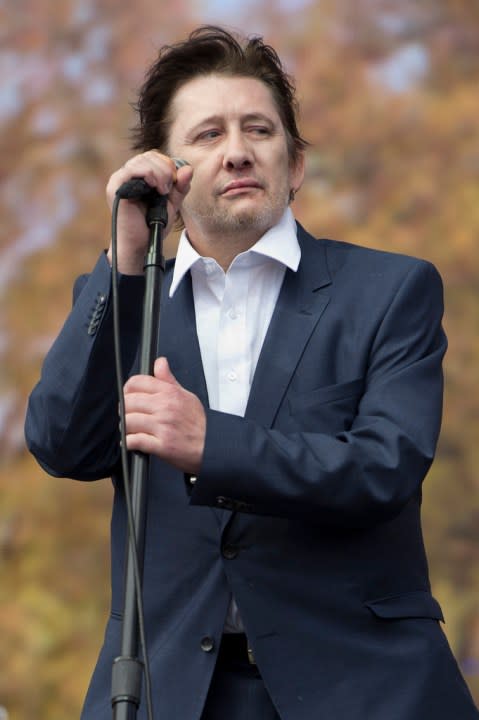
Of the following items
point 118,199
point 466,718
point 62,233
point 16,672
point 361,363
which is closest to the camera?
point 118,199

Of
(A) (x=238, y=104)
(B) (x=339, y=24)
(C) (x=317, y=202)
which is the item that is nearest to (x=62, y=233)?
(C) (x=317, y=202)

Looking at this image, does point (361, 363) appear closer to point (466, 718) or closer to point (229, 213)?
point (229, 213)

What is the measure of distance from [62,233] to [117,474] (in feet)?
7.66

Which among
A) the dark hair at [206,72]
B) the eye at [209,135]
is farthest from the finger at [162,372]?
the dark hair at [206,72]

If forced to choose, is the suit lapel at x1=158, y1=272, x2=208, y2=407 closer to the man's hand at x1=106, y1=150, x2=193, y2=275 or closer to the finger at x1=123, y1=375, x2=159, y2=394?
the man's hand at x1=106, y1=150, x2=193, y2=275

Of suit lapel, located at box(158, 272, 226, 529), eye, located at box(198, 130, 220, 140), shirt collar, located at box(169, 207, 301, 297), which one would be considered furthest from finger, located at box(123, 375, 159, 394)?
eye, located at box(198, 130, 220, 140)

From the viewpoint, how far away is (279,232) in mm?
2385

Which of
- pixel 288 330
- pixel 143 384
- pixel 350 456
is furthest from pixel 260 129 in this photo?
pixel 143 384

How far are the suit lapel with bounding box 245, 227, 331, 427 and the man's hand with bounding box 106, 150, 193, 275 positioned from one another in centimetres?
30

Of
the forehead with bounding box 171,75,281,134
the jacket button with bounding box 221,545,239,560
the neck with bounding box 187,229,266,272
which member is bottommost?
the jacket button with bounding box 221,545,239,560

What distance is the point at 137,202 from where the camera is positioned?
74.0 inches

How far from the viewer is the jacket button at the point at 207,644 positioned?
6.46ft

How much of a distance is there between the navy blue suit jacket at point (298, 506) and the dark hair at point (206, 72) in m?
0.63

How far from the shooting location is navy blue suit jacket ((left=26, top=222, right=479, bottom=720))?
1.91 meters
